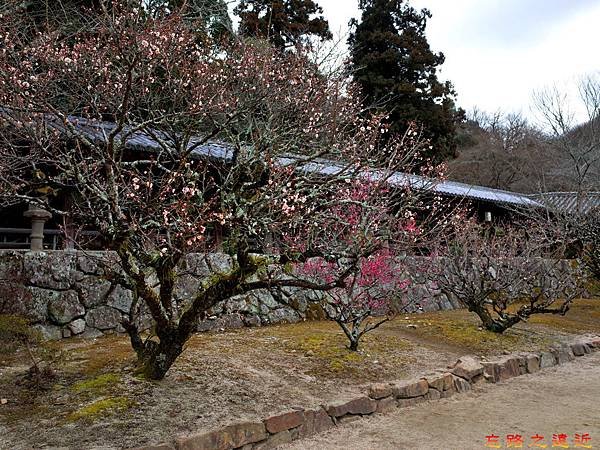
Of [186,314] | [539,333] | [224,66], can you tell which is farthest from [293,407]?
[539,333]

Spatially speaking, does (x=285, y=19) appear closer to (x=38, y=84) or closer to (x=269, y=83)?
(x=269, y=83)

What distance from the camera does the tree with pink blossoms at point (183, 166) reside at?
161 inches

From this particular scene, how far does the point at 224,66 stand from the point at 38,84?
9.16ft

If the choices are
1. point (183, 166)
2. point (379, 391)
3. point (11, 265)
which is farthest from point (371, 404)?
point (11, 265)

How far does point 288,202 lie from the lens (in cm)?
490

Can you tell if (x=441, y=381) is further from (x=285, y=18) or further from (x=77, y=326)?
(x=285, y=18)

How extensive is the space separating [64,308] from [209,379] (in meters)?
2.97

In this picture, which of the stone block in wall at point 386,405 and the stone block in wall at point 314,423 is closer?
the stone block in wall at point 314,423

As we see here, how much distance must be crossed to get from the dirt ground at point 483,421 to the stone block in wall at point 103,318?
13.2 feet

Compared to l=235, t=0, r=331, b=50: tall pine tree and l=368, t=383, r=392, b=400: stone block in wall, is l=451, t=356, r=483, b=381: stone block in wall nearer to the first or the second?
l=368, t=383, r=392, b=400: stone block in wall

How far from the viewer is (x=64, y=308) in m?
6.62

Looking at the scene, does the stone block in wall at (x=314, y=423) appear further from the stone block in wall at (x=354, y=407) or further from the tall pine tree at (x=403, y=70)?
the tall pine tree at (x=403, y=70)

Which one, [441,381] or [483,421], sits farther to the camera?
[441,381]

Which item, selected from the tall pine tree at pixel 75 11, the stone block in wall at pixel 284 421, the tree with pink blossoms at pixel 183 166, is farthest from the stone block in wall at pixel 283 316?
the tall pine tree at pixel 75 11
